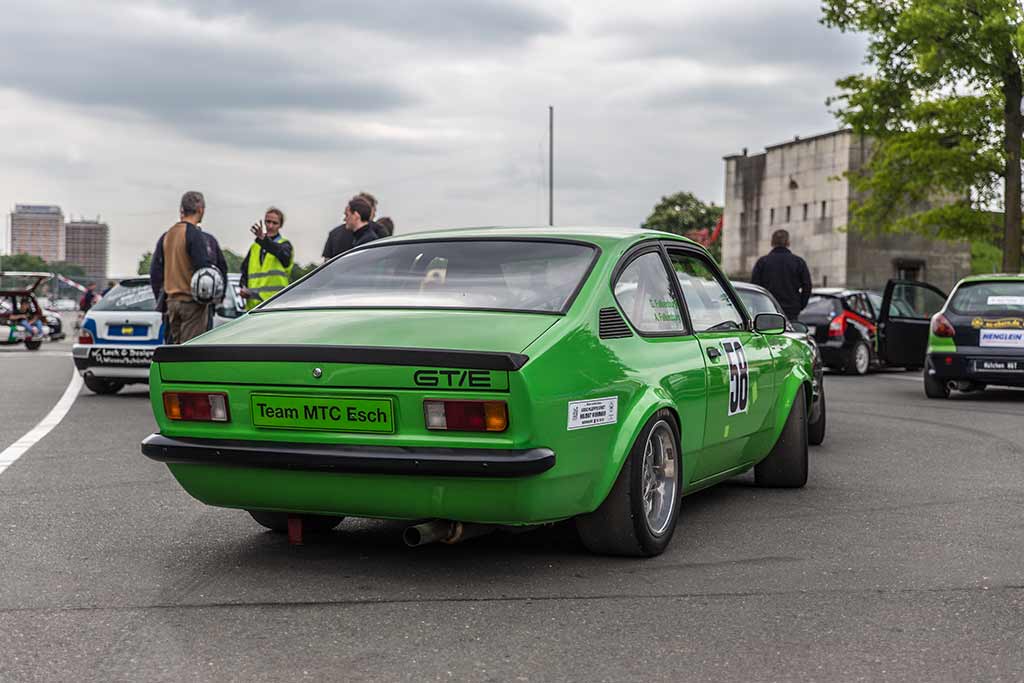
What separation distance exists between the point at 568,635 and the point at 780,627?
71 centimetres

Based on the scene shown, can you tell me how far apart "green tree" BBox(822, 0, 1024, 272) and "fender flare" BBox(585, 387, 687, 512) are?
75.2ft

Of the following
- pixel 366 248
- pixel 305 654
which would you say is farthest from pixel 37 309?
pixel 305 654

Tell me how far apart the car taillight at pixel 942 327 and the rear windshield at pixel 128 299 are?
8551 mm

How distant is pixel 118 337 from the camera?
1409 centimetres

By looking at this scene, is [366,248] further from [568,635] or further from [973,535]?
[973,535]

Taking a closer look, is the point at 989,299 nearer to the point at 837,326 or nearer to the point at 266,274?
the point at 837,326

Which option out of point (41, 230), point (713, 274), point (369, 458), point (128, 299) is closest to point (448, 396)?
point (369, 458)

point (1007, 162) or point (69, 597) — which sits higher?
point (1007, 162)

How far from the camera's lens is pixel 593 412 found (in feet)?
16.7

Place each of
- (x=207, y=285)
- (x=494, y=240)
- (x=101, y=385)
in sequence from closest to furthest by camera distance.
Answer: (x=494, y=240), (x=207, y=285), (x=101, y=385)

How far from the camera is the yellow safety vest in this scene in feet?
40.4

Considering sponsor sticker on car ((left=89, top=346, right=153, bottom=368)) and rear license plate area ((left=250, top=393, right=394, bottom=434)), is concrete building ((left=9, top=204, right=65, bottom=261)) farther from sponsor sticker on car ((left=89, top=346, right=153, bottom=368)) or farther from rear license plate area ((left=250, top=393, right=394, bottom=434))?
rear license plate area ((left=250, top=393, right=394, bottom=434))

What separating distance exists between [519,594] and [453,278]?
1427 mm

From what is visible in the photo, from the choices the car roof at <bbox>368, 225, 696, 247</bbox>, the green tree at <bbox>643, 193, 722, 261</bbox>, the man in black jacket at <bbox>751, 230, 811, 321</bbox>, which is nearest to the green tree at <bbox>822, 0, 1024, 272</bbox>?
the man in black jacket at <bbox>751, 230, 811, 321</bbox>
